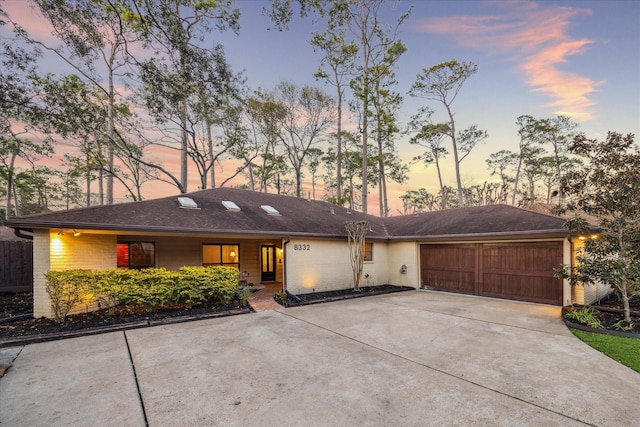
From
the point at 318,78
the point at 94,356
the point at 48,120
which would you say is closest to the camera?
the point at 94,356

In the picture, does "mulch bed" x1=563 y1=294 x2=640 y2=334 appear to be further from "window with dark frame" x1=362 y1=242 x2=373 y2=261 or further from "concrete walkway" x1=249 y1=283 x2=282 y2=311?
"concrete walkway" x1=249 y1=283 x2=282 y2=311

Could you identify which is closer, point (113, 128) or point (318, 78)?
point (113, 128)

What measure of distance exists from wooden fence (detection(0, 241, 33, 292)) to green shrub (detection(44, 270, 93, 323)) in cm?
606

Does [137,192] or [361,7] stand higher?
[361,7]

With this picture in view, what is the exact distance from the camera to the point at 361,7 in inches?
737

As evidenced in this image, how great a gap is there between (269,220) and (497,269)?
26.4ft

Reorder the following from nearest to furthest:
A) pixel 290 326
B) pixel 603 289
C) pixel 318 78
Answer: pixel 290 326 < pixel 603 289 < pixel 318 78

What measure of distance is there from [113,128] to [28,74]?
508 centimetres

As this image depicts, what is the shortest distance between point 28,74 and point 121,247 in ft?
22.2

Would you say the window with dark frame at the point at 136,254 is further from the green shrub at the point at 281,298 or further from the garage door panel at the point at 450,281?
the garage door panel at the point at 450,281

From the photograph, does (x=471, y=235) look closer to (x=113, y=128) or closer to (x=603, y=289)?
(x=603, y=289)

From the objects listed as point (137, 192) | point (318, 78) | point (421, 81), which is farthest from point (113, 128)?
point (421, 81)

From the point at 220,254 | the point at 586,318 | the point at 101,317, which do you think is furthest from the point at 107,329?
the point at 586,318

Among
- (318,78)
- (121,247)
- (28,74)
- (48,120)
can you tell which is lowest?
(121,247)
